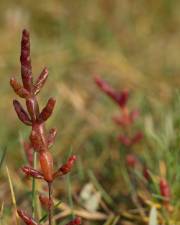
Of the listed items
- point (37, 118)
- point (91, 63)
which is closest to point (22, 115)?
point (37, 118)

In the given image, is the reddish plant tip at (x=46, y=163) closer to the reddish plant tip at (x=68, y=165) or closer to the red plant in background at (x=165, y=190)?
the reddish plant tip at (x=68, y=165)

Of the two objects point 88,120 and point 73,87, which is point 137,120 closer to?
point 88,120

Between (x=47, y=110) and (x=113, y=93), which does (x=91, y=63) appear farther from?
(x=47, y=110)

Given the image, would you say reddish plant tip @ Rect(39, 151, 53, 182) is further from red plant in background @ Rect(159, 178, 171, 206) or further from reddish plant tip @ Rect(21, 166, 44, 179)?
red plant in background @ Rect(159, 178, 171, 206)

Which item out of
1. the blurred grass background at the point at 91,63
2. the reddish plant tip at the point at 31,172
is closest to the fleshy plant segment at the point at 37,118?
the reddish plant tip at the point at 31,172

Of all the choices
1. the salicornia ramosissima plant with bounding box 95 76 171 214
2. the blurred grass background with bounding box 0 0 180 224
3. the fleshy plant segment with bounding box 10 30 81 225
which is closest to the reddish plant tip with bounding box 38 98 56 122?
the fleshy plant segment with bounding box 10 30 81 225

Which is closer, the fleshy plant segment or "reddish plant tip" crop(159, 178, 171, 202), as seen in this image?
the fleshy plant segment

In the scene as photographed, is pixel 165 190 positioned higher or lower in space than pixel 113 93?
lower

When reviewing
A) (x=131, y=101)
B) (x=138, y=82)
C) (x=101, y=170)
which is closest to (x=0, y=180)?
(x=101, y=170)
